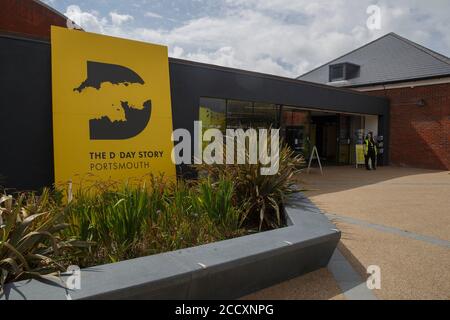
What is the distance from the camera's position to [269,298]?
3.56m

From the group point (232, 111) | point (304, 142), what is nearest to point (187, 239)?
point (232, 111)

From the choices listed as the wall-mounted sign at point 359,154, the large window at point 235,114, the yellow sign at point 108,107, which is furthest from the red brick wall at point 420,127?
the yellow sign at point 108,107

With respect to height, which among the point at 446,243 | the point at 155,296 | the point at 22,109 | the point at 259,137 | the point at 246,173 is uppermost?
the point at 22,109

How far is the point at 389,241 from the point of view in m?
5.53

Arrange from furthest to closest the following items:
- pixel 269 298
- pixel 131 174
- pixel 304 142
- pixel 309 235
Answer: pixel 304 142 < pixel 131 174 < pixel 309 235 < pixel 269 298

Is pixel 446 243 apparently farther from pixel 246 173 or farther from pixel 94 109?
pixel 94 109

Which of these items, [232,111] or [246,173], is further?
[232,111]

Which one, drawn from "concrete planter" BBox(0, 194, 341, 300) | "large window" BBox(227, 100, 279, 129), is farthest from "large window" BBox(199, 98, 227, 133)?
"concrete planter" BBox(0, 194, 341, 300)

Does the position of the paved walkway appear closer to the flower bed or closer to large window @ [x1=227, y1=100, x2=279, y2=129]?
the flower bed

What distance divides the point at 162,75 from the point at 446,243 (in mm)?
6285

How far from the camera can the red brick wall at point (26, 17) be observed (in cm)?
1221

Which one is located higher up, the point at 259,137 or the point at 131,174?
the point at 259,137

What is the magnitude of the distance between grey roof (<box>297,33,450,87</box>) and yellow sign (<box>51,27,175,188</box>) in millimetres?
14426

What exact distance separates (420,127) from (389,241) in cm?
1485
